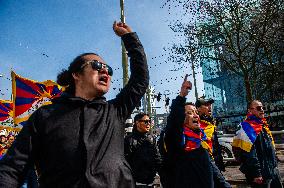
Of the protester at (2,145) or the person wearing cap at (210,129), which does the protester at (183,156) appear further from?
the protester at (2,145)

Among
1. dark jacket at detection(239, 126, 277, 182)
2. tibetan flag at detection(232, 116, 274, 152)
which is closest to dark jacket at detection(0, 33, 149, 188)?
dark jacket at detection(239, 126, 277, 182)

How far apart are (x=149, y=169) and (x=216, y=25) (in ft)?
59.7

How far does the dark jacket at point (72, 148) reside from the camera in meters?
1.82

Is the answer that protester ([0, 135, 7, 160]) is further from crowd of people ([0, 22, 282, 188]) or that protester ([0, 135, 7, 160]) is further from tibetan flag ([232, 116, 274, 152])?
crowd of people ([0, 22, 282, 188])

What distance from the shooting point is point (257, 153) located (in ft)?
16.6

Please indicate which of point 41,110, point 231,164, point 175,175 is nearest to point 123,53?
point 231,164

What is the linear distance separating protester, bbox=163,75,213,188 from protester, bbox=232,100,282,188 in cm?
109

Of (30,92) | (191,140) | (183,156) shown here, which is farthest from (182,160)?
(30,92)

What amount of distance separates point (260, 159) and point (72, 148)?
12.8 feet

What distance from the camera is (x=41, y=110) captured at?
206 centimetres

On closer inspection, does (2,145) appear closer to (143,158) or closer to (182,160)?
(143,158)

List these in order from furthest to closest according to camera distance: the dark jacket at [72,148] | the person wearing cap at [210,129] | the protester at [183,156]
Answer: the person wearing cap at [210,129]
the protester at [183,156]
the dark jacket at [72,148]

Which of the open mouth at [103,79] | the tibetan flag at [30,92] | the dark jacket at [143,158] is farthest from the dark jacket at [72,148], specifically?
the tibetan flag at [30,92]

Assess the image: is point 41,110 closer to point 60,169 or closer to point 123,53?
point 60,169
